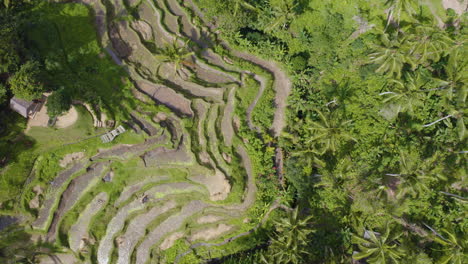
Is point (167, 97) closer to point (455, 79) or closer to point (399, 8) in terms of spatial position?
point (399, 8)

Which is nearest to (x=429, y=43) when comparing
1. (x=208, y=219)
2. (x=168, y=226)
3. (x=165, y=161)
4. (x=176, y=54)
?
(x=176, y=54)

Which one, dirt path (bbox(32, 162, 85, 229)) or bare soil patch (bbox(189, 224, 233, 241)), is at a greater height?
bare soil patch (bbox(189, 224, 233, 241))

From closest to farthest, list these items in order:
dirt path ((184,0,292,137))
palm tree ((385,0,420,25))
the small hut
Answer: the small hut, palm tree ((385,0,420,25)), dirt path ((184,0,292,137))

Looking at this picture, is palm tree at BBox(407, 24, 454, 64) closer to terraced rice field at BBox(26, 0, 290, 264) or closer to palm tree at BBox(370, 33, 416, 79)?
palm tree at BBox(370, 33, 416, 79)

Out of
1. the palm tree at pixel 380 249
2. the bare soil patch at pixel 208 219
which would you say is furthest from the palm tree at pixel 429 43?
the bare soil patch at pixel 208 219

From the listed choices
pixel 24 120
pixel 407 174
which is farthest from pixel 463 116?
pixel 24 120

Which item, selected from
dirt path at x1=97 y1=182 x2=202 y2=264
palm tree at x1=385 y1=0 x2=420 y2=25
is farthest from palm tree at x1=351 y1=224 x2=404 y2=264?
dirt path at x1=97 y1=182 x2=202 y2=264
